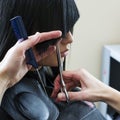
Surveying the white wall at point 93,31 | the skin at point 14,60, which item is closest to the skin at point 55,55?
the skin at point 14,60

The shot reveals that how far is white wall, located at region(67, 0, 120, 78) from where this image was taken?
183 cm

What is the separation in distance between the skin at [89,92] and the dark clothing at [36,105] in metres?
0.03

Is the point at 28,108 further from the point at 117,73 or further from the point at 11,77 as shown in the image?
the point at 117,73

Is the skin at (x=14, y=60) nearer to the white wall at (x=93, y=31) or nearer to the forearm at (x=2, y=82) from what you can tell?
the forearm at (x=2, y=82)

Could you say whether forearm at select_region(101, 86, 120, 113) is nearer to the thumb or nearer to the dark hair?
the thumb

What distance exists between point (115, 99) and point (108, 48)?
0.85m

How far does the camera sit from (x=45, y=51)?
97 centimetres

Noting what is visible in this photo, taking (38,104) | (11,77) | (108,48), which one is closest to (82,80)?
(38,104)

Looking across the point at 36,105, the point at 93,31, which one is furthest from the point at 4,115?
the point at 93,31

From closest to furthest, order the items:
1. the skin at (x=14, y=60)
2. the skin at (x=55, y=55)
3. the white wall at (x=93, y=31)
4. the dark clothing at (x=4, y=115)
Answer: the skin at (x=14, y=60)
the dark clothing at (x=4, y=115)
the skin at (x=55, y=55)
the white wall at (x=93, y=31)

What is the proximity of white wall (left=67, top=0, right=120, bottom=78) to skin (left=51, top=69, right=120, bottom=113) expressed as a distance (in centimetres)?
82

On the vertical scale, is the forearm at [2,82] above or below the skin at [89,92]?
above

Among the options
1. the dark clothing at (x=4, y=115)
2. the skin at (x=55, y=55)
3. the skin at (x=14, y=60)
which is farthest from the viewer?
the skin at (x=55, y=55)

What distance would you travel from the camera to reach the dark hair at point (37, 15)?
0.92m
